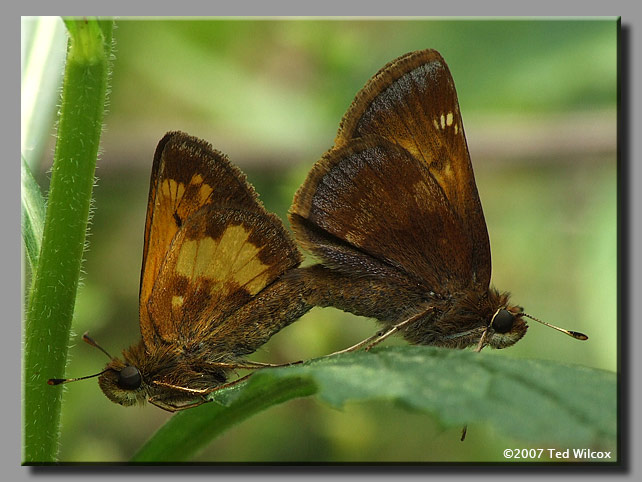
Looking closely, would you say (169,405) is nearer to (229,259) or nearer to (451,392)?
(229,259)

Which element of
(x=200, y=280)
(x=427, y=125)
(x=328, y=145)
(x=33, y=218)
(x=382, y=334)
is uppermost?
(x=328, y=145)

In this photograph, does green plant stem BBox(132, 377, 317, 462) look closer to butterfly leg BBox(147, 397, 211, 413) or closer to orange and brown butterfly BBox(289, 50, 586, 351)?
butterfly leg BBox(147, 397, 211, 413)

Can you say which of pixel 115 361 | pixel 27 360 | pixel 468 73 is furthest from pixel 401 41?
pixel 27 360

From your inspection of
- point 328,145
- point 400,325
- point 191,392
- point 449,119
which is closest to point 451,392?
point 400,325

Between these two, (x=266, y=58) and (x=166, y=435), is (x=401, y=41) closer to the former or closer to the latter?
(x=266, y=58)

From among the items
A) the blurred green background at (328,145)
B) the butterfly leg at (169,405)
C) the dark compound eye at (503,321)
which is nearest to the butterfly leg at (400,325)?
the dark compound eye at (503,321)

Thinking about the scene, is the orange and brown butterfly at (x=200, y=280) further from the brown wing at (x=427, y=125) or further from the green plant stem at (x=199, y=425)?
the brown wing at (x=427, y=125)

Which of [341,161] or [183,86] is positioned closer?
[341,161]
